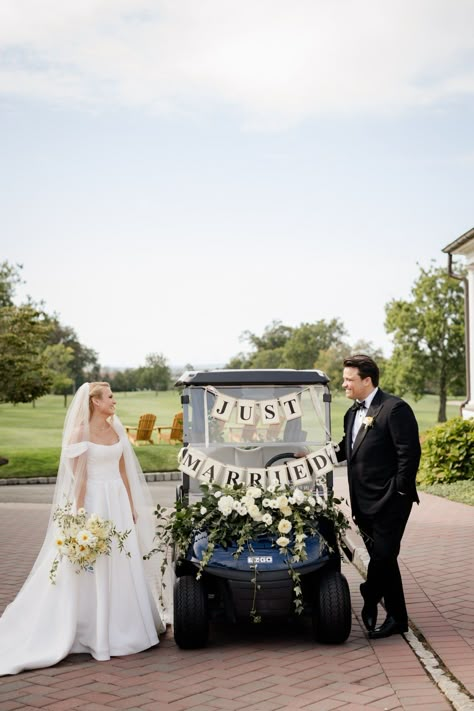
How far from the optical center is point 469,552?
869 centimetres

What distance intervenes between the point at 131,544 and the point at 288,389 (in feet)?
5.16

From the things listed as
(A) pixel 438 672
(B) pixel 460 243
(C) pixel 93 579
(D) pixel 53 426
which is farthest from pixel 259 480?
(D) pixel 53 426

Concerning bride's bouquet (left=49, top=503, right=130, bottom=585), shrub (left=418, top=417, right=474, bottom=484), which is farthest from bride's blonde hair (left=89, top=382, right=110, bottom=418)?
shrub (left=418, top=417, right=474, bottom=484)

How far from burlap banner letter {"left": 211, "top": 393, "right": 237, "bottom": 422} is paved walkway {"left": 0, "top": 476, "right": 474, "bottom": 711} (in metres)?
1.47

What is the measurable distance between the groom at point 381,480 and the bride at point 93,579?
57.4 inches

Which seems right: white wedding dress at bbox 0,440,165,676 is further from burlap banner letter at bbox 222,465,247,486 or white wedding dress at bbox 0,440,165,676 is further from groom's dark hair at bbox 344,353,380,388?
groom's dark hair at bbox 344,353,380,388

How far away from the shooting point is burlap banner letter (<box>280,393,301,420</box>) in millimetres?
6410

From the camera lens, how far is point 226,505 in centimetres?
564

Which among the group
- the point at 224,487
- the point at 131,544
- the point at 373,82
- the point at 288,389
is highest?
the point at 373,82

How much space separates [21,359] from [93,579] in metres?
17.0

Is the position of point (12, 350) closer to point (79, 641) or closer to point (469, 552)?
point (469, 552)

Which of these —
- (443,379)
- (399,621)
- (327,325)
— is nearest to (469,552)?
(399,621)

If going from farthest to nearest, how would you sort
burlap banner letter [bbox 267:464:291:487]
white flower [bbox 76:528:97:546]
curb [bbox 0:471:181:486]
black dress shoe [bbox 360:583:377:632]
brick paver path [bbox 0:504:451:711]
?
curb [bbox 0:471:181:486], burlap banner letter [bbox 267:464:291:487], black dress shoe [bbox 360:583:377:632], white flower [bbox 76:528:97:546], brick paver path [bbox 0:504:451:711]

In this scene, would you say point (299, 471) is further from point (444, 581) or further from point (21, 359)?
point (21, 359)
